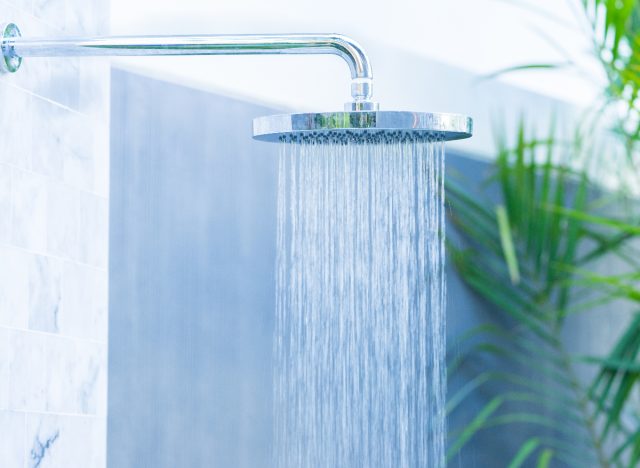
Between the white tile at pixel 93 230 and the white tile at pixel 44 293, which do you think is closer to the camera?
the white tile at pixel 44 293

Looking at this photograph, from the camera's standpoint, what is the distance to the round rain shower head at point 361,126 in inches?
52.0

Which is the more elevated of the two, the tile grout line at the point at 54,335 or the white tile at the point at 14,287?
the white tile at the point at 14,287

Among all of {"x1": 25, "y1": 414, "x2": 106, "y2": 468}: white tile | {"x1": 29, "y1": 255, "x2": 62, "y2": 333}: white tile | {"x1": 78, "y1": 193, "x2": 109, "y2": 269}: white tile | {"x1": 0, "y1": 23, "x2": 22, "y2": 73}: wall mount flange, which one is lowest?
{"x1": 25, "y1": 414, "x2": 106, "y2": 468}: white tile

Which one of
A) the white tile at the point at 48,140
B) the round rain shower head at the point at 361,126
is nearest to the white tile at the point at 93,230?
the white tile at the point at 48,140

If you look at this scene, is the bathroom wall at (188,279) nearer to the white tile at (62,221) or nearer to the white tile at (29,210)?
the white tile at (62,221)

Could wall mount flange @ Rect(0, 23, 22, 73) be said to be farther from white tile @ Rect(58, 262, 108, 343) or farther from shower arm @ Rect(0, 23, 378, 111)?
white tile @ Rect(58, 262, 108, 343)

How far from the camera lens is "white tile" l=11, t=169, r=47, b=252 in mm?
1496

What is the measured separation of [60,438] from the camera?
1.64 metres

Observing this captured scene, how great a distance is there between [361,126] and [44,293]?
1.90 feet

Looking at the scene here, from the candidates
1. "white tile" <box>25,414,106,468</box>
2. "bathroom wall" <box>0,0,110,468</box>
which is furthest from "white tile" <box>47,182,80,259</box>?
"white tile" <box>25,414,106,468</box>

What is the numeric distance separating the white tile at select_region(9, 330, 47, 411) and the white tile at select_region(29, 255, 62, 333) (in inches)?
1.0

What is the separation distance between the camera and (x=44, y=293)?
159 cm

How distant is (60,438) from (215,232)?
0.80 metres

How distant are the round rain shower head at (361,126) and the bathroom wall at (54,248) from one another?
1.18ft
